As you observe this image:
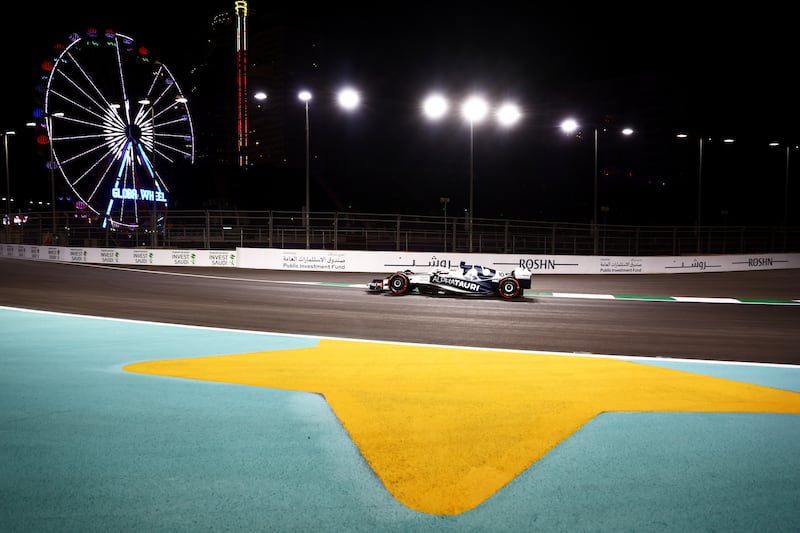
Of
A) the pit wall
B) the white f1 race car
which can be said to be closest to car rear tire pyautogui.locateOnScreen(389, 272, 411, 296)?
the white f1 race car

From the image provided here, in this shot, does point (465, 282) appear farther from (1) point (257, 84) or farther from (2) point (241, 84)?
(1) point (257, 84)

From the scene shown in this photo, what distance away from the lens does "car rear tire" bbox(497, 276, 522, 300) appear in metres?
15.3

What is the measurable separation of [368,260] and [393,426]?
818 inches

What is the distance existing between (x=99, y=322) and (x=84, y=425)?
6.77m

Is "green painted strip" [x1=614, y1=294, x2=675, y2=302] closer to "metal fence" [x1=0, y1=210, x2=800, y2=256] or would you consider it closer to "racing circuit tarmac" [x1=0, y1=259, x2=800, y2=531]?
"racing circuit tarmac" [x1=0, y1=259, x2=800, y2=531]

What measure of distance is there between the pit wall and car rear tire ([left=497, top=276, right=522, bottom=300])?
8.34 m

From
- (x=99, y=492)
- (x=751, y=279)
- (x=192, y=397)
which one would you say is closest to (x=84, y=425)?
(x=192, y=397)

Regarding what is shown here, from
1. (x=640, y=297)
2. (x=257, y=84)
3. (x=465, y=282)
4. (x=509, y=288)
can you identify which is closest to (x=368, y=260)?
(x=465, y=282)

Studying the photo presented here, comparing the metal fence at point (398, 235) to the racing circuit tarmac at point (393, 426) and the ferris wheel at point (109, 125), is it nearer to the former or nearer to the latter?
the ferris wheel at point (109, 125)

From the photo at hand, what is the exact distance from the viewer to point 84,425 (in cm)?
474

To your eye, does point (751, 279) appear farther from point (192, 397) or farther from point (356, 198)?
point (356, 198)

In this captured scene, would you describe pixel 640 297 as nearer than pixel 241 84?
Yes

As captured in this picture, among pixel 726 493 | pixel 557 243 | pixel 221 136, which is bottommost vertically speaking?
pixel 726 493

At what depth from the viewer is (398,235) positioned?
28.4 m
